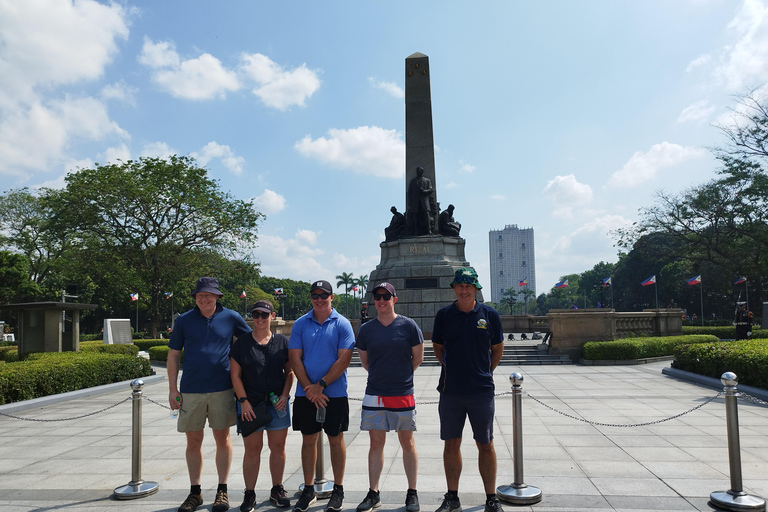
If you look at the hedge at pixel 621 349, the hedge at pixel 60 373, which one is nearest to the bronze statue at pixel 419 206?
the hedge at pixel 621 349

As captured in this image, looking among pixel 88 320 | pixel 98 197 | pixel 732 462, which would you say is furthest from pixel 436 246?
pixel 88 320

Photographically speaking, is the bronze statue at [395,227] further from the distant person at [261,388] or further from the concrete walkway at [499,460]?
the distant person at [261,388]

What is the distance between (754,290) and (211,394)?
5713 cm

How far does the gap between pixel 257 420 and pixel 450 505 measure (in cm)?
170

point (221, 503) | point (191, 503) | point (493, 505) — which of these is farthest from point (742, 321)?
point (191, 503)

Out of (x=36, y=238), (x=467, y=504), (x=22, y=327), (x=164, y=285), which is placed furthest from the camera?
(x=36, y=238)

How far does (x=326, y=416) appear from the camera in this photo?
4.61 meters

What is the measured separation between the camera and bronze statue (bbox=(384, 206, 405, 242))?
2520 cm

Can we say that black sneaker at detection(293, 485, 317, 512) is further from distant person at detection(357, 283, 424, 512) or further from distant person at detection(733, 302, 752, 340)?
distant person at detection(733, 302, 752, 340)

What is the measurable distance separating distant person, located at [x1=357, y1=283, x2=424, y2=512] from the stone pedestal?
17.6m

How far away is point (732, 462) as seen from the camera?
15.5 ft

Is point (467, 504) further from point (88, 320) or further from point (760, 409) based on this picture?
point (88, 320)

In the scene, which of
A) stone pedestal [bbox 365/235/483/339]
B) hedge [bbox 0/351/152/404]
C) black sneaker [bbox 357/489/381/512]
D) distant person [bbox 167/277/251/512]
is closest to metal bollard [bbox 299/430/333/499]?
black sneaker [bbox 357/489/381/512]

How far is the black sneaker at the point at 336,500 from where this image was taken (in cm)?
450
